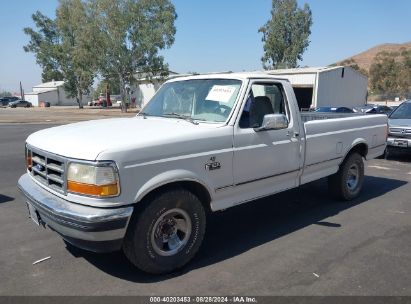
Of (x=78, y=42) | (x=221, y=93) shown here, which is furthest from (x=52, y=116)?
(x=221, y=93)

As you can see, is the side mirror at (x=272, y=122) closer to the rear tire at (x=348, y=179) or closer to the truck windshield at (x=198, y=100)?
the truck windshield at (x=198, y=100)

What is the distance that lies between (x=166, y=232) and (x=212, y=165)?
84 cm

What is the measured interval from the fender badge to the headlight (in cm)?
105

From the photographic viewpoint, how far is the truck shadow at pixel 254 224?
416 cm

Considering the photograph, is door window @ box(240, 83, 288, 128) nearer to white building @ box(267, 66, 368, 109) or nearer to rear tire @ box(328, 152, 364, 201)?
rear tire @ box(328, 152, 364, 201)

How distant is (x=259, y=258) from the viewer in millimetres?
4320

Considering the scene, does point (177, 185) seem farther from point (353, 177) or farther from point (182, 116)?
point (353, 177)

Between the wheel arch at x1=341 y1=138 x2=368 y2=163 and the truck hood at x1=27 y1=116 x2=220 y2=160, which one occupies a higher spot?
the truck hood at x1=27 y1=116 x2=220 y2=160

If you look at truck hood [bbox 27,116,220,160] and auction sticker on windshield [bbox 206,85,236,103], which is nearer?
truck hood [bbox 27,116,220,160]

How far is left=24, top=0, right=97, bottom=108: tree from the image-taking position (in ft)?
148

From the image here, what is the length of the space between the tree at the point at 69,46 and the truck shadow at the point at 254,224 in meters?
41.9

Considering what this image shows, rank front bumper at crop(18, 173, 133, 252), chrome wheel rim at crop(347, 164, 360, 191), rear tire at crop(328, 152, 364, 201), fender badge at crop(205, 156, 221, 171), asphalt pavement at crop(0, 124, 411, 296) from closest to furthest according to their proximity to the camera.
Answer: front bumper at crop(18, 173, 133, 252) → asphalt pavement at crop(0, 124, 411, 296) → fender badge at crop(205, 156, 221, 171) → rear tire at crop(328, 152, 364, 201) → chrome wheel rim at crop(347, 164, 360, 191)

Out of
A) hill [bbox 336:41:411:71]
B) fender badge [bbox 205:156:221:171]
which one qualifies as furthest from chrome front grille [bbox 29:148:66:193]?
hill [bbox 336:41:411:71]

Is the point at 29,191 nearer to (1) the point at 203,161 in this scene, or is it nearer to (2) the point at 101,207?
(2) the point at 101,207
